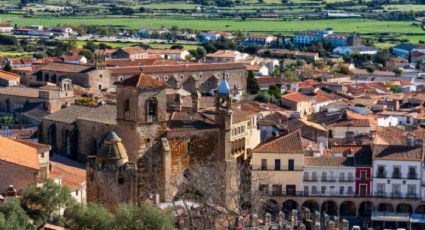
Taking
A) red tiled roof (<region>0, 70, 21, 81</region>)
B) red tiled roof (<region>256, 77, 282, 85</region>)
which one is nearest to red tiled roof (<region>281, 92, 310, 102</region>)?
red tiled roof (<region>256, 77, 282, 85</region>)

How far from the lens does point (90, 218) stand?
34.4 m

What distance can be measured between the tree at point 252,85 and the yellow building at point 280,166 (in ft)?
150

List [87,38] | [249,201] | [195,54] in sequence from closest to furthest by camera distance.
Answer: [249,201]
[195,54]
[87,38]

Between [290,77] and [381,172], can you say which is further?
[290,77]

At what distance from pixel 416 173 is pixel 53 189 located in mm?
20327

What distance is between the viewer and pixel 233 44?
144 meters

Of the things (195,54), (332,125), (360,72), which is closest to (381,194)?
(332,125)

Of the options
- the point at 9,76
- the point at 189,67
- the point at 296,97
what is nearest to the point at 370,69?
the point at 189,67

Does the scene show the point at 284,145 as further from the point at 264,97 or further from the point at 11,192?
the point at 264,97

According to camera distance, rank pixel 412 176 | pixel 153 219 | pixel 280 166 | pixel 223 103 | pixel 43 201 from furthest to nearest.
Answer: pixel 280 166 < pixel 412 176 < pixel 223 103 < pixel 43 201 < pixel 153 219

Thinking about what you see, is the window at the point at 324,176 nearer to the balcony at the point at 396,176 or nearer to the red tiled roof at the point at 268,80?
the balcony at the point at 396,176

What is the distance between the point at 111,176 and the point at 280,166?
34.8 feet

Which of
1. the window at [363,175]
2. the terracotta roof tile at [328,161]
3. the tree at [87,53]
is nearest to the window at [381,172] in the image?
the window at [363,175]

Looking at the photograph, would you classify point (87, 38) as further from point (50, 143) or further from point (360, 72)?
point (50, 143)
